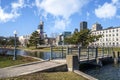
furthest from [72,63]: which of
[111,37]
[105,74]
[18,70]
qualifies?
[111,37]

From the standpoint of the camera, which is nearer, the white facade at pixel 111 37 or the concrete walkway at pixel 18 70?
the concrete walkway at pixel 18 70

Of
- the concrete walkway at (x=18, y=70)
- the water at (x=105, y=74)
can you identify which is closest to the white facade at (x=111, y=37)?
the water at (x=105, y=74)

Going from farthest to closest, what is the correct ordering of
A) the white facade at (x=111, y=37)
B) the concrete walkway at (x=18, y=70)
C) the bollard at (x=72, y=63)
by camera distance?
the white facade at (x=111, y=37), the bollard at (x=72, y=63), the concrete walkway at (x=18, y=70)

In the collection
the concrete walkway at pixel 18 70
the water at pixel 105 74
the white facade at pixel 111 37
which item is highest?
the white facade at pixel 111 37

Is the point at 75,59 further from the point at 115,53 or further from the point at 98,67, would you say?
the point at 115,53

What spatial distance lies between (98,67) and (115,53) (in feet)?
36.3

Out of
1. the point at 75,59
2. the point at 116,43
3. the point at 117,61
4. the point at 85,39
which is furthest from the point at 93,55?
the point at 116,43

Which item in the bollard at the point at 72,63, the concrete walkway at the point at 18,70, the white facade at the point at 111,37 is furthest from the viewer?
the white facade at the point at 111,37

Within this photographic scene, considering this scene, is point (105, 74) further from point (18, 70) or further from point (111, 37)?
point (111, 37)

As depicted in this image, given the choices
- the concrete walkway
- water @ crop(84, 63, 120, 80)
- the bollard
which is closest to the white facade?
water @ crop(84, 63, 120, 80)

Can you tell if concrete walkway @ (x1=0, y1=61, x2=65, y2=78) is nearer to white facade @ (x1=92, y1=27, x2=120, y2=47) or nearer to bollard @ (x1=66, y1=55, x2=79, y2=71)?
bollard @ (x1=66, y1=55, x2=79, y2=71)

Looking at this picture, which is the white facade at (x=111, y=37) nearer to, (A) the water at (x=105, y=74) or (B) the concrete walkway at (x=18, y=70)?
(A) the water at (x=105, y=74)

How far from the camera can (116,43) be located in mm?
153625

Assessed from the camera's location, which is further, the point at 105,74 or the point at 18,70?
the point at 105,74
